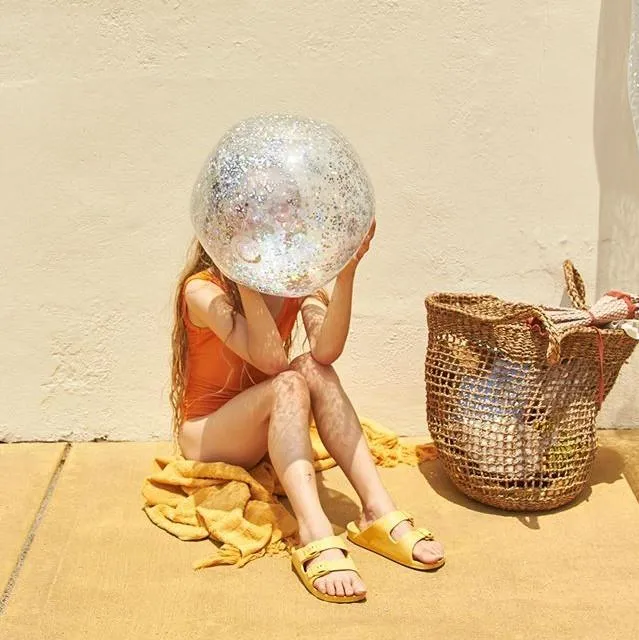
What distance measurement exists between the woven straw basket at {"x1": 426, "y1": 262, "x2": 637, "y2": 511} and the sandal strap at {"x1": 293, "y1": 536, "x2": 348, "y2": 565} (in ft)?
1.85

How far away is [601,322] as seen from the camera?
2.96 metres

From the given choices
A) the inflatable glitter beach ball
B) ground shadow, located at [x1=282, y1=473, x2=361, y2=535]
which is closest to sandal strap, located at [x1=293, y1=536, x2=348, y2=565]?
ground shadow, located at [x1=282, y1=473, x2=361, y2=535]

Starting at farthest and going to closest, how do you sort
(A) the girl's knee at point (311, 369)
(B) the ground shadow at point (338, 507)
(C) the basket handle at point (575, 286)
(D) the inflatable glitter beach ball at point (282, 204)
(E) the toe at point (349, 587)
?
(C) the basket handle at point (575, 286) < (B) the ground shadow at point (338, 507) < (A) the girl's knee at point (311, 369) < (E) the toe at point (349, 587) < (D) the inflatable glitter beach ball at point (282, 204)

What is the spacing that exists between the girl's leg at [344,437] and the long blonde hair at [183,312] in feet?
0.85

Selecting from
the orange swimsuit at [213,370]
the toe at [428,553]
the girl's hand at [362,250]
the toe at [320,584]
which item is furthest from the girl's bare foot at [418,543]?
the girl's hand at [362,250]

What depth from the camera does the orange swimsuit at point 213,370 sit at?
2982 mm

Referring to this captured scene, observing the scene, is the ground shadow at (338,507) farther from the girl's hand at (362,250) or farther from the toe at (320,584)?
the girl's hand at (362,250)

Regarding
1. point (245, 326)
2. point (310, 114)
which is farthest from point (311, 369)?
point (310, 114)

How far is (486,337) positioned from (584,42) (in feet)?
3.49

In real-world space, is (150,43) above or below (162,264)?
above

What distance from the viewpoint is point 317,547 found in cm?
260

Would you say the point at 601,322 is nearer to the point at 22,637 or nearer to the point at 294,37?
the point at 294,37

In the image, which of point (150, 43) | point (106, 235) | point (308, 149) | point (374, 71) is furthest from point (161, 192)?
point (308, 149)

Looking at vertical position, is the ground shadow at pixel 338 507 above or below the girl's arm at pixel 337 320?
below
